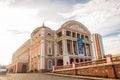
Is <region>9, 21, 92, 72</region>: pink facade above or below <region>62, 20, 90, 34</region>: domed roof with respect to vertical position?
below

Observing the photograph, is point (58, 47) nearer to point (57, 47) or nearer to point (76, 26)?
point (57, 47)

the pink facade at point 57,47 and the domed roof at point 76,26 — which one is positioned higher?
the domed roof at point 76,26

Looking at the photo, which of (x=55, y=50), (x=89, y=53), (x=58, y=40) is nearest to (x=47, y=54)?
(x=55, y=50)

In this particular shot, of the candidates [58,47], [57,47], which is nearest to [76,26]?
[58,47]

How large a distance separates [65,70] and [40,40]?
13611mm

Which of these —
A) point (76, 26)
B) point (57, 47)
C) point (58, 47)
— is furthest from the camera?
point (76, 26)

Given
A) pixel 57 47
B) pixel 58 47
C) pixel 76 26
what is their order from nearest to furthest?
pixel 57 47, pixel 58 47, pixel 76 26

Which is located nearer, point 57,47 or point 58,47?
point 57,47

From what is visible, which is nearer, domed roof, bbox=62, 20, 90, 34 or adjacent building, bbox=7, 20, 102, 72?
adjacent building, bbox=7, 20, 102, 72

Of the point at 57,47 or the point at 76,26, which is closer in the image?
the point at 57,47

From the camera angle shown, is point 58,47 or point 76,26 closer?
point 58,47

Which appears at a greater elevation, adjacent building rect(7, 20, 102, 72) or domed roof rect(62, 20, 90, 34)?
domed roof rect(62, 20, 90, 34)

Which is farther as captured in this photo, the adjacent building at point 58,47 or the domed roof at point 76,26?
the domed roof at point 76,26

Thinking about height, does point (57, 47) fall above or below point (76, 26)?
below
